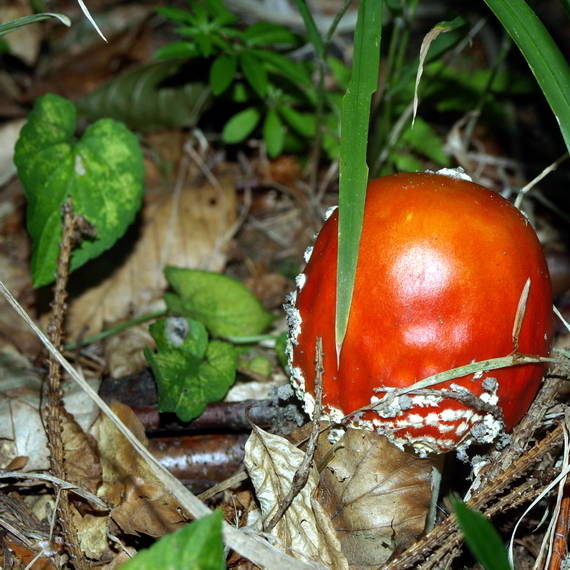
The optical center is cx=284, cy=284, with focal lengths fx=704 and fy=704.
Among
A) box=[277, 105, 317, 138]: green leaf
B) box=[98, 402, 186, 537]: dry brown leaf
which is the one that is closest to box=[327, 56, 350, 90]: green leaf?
box=[277, 105, 317, 138]: green leaf

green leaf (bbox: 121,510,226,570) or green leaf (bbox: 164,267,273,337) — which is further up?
green leaf (bbox: 121,510,226,570)

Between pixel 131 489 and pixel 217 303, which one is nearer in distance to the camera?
pixel 131 489

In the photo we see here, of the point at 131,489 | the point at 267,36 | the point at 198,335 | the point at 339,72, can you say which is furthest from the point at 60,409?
the point at 339,72

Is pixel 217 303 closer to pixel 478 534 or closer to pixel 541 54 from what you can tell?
pixel 541 54

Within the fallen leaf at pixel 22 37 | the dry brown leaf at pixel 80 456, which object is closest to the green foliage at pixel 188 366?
the dry brown leaf at pixel 80 456

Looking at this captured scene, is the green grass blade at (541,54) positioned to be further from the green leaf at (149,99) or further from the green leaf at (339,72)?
the green leaf at (149,99)

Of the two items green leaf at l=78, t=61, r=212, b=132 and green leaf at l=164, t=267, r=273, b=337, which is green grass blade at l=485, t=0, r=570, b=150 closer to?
green leaf at l=164, t=267, r=273, b=337

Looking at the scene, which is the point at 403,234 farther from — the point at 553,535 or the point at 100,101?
the point at 100,101
